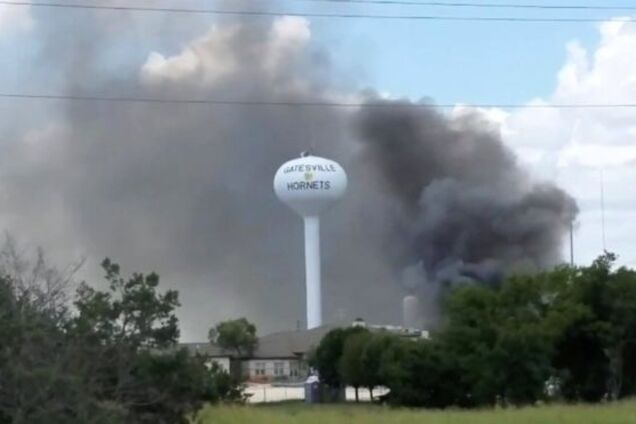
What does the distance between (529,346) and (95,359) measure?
1469 inches

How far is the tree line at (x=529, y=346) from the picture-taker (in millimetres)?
60281

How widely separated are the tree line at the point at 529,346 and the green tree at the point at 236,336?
3458cm

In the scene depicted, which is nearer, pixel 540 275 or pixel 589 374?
pixel 589 374

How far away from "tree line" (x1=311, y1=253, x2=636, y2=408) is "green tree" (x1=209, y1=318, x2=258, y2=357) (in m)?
34.6

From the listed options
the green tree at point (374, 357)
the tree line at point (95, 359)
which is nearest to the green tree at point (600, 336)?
the green tree at point (374, 357)

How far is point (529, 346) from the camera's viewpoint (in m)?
59.4

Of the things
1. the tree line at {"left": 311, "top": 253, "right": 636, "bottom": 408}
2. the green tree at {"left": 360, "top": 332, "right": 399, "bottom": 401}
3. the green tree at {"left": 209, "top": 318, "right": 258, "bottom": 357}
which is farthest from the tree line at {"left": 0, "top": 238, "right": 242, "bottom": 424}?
the green tree at {"left": 209, "top": 318, "right": 258, "bottom": 357}

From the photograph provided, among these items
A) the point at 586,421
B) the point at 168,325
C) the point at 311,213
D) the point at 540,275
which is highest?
the point at 311,213

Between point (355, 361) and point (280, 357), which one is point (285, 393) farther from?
point (280, 357)

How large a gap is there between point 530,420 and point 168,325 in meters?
12.0

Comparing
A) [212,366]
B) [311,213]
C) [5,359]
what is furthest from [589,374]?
[5,359]

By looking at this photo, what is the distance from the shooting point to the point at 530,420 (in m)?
35.9

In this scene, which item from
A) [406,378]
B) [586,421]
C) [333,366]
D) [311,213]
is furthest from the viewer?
[311,213]

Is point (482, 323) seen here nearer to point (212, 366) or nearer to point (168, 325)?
point (212, 366)
